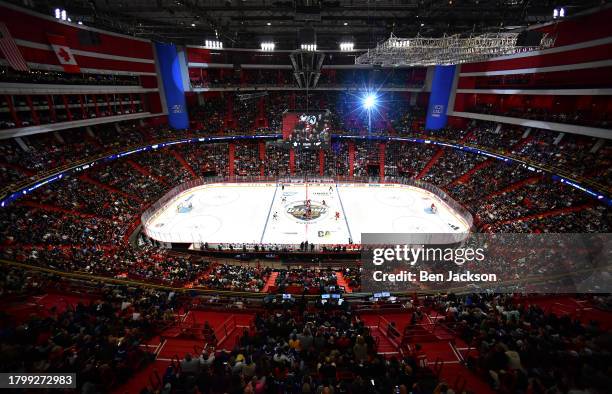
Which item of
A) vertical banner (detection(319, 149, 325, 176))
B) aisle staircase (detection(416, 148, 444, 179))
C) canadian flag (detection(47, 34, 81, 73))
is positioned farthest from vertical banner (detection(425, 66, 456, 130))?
canadian flag (detection(47, 34, 81, 73))

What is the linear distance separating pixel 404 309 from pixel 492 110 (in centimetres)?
3341

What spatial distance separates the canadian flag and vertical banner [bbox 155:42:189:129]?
1244 centimetres

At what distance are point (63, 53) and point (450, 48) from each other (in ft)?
105

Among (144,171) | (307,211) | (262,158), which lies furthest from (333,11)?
(144,171)

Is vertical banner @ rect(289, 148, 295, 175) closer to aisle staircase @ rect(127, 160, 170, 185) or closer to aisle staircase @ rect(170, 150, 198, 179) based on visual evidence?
aisle staircase @ rect(170, 150, 198, 179)

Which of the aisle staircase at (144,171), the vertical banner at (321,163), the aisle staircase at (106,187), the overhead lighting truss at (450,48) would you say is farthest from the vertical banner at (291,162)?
the aisle staircase at (106,187)

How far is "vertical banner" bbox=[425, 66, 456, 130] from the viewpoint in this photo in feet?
130

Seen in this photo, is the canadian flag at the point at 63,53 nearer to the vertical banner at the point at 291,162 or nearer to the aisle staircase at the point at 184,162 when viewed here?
the aisle staircase at the point at 184,162

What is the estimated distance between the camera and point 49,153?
25781mm

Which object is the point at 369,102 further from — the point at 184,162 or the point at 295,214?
the point at 184,162

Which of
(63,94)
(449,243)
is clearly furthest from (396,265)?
(63,94)

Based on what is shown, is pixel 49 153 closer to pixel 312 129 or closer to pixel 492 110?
pixel 312 129

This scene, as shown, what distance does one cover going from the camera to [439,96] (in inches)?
1594

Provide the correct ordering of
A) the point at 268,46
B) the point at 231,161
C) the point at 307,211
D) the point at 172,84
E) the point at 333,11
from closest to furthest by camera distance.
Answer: the point at 333,11 → the point at 307,211 → the point at 231,161 → the point at 172,84 → the point at 268,46
